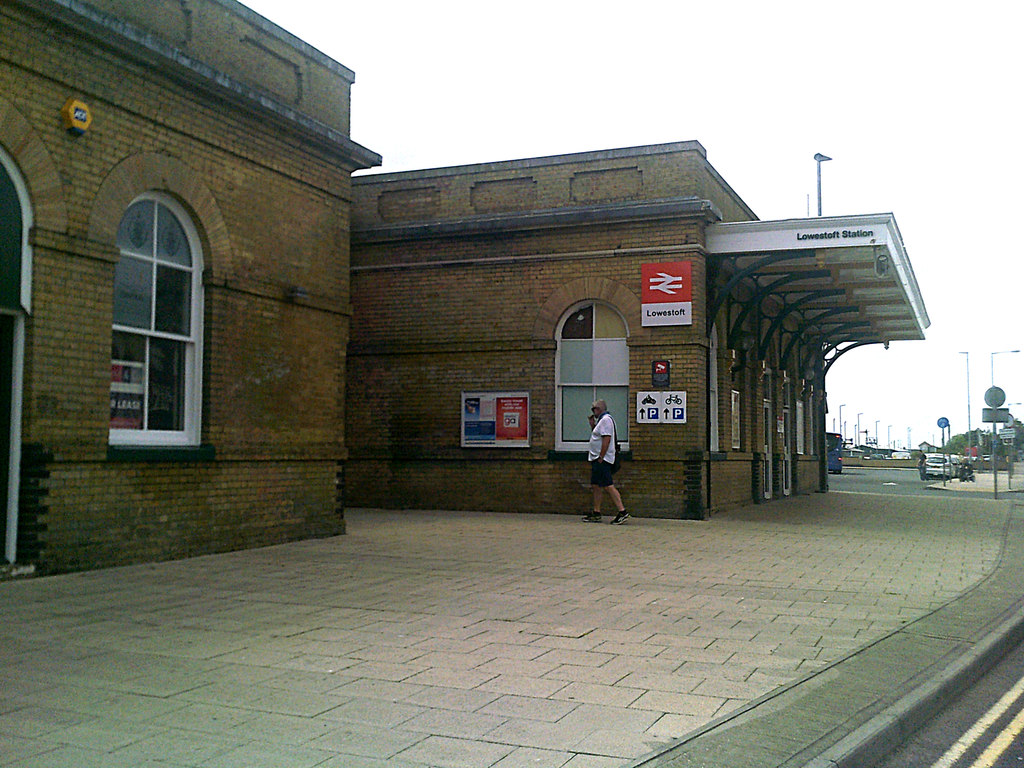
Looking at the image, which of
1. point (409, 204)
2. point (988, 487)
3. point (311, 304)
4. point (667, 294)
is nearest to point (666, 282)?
point (667, 294)

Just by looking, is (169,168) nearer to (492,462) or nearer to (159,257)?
(159,257)

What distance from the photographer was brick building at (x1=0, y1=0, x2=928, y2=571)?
894 centimetres

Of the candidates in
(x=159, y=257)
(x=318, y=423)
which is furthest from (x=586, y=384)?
(x=159, y=257)

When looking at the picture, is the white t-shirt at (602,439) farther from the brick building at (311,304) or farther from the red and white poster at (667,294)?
the red and white poster at (667,294)

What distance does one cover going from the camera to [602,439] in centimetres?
1480

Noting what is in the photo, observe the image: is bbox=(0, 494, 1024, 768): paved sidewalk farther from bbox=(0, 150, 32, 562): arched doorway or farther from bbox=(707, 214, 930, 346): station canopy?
bbox=(707, 214, 930, 346): station canopy

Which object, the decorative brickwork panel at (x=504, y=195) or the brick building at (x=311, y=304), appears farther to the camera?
the decorative brickwork panel at (x=504, y=195)

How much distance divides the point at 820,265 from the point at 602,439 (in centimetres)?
544

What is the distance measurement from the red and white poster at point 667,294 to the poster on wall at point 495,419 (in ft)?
8.33

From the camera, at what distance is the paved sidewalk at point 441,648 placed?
4.35 metres

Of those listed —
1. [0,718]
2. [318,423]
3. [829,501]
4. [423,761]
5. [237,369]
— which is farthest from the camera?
[829,501]

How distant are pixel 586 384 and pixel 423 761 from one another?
1320 cm

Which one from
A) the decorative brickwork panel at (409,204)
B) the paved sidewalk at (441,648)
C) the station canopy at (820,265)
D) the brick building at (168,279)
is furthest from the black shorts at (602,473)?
the decorative brickwork panel at (409,204)

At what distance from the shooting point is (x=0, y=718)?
15.0 feet
